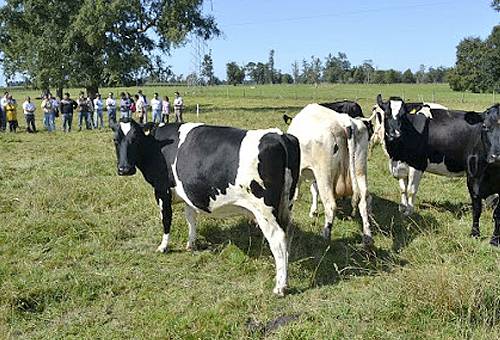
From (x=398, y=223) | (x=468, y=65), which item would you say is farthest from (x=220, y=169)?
(x=468, y=65)

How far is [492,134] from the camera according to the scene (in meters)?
6.56

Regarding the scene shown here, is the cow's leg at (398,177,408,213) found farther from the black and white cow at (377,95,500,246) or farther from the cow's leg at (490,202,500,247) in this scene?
the cow's leg at (490,202,500,247)

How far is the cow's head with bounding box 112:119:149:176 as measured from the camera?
673 centimetres

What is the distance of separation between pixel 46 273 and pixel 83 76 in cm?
2746

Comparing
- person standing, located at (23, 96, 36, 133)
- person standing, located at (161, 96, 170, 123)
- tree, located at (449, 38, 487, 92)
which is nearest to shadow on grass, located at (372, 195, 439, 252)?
person standing, located at (23, 96, 36, 133)

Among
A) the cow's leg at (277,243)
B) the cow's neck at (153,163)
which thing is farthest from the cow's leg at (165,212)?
the cow's leg at (277,243)

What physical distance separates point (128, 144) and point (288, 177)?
7.60ft

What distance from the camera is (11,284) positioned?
556cm

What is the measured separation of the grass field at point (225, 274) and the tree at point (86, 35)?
22.7 metres

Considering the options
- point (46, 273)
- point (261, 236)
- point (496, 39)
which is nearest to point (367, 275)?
point (261, 236)

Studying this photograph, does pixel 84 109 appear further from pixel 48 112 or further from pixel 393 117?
pixel 393 117

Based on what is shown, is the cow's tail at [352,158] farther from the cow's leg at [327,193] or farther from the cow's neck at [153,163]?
the cow's neck at [153,163]

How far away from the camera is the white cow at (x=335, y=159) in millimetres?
6977

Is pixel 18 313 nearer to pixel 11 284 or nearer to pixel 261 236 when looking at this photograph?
pixel 11 284
